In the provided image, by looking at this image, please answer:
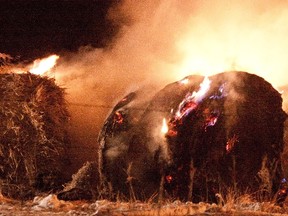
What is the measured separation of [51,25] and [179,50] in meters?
4.31

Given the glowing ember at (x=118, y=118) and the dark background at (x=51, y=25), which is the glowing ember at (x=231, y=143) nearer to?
the glowing ember at (x=118, y=118)

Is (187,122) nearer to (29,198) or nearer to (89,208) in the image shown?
(89,208)

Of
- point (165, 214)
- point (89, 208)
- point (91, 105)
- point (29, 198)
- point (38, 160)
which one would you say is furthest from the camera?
point (91, 105)

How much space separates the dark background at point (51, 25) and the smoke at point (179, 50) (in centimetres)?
99

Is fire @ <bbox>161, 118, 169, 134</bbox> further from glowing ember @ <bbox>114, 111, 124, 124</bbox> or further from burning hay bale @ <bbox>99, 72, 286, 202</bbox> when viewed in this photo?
glowing ember @ <bbox>114, 111, 124, 124</bbox>

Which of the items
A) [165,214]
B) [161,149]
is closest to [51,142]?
[161,149]

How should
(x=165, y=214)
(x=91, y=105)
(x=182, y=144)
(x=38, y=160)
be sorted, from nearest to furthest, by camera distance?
(x=165, y=214)
(x=182, y=144)
(x=38, y=160)
(x=91, y=105)

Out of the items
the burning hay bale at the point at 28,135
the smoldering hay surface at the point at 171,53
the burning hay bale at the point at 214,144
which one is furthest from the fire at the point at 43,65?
the burning hay bale at the point at 214,144

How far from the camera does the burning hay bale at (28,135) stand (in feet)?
32.3

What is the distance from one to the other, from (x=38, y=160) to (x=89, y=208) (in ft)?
10.5

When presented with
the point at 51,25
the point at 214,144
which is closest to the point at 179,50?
the point at 214,144

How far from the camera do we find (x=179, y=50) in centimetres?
1209

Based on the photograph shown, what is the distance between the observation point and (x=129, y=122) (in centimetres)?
991

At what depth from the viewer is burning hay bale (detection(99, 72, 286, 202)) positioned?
8.73 meters
